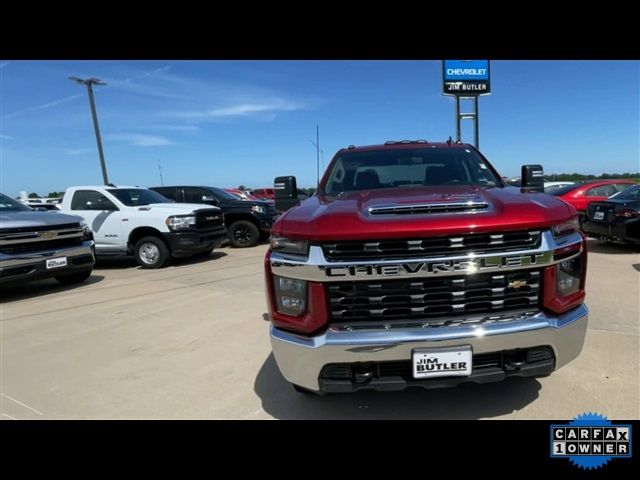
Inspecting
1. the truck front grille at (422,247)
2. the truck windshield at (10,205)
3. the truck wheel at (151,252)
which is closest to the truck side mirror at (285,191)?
the truck front grille at (422,247)

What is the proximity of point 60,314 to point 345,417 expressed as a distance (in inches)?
181

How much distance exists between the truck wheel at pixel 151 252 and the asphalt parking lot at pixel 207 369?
2.44 meters

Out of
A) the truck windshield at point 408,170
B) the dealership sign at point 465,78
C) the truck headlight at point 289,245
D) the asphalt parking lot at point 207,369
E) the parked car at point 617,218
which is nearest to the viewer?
the truck headlight at point 289,245

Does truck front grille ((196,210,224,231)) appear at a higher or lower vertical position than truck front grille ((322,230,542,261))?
lower

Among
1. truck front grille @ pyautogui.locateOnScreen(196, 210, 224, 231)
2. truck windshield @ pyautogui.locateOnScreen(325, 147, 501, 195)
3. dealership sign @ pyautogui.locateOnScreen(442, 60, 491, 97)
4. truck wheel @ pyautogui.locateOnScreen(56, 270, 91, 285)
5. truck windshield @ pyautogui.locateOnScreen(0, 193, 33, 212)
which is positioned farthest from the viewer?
dealership sign @ pyautogui.locateOnScreen(442, 60, 491, 97)

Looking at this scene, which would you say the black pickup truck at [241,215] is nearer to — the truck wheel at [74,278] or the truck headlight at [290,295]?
the truck wheel at [74,278]

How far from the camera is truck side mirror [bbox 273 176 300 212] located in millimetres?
4043

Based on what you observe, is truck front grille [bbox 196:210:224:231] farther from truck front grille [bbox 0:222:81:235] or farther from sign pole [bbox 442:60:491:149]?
sign pole [bbox 442:60:491:149]

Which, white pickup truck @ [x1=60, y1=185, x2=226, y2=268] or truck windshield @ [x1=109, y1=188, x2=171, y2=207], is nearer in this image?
white pickup truck @ [x1=60, y1=185, x2=226, y2=268]

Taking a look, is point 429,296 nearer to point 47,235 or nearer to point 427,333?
point 427,333

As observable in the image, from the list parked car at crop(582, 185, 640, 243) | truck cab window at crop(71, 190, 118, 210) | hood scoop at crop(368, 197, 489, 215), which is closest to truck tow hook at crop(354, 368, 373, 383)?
hood scoop at crop(368, 197, 489, 215)

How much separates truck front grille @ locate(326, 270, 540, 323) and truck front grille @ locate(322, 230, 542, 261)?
0.15 metres

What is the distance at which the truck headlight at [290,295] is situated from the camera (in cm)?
239
